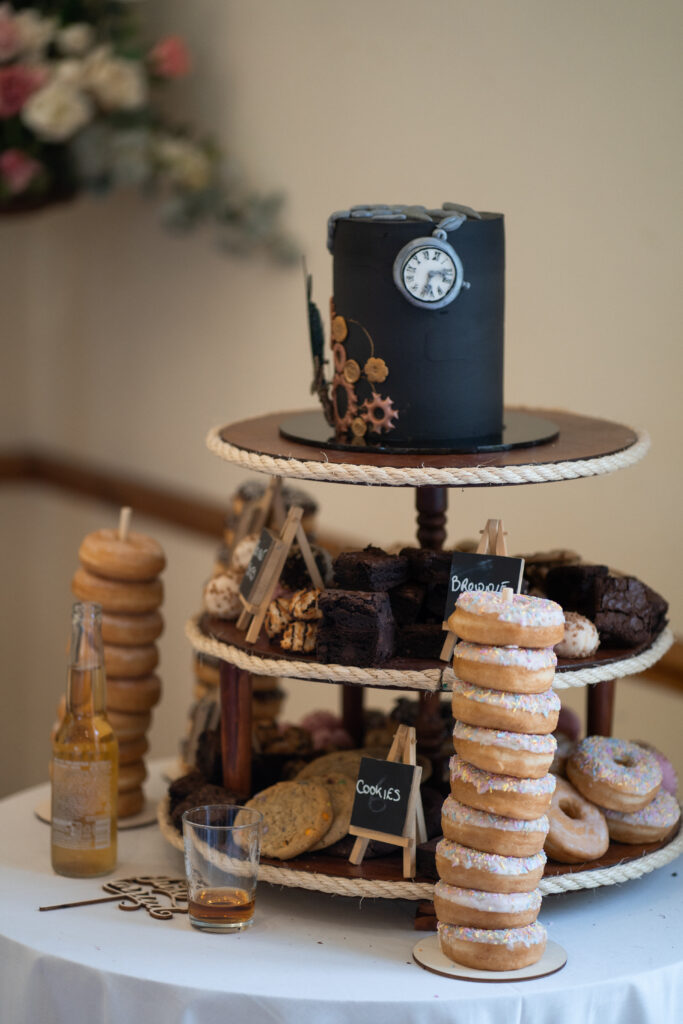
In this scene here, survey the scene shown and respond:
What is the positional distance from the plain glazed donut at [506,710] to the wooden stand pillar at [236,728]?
43 centimetres

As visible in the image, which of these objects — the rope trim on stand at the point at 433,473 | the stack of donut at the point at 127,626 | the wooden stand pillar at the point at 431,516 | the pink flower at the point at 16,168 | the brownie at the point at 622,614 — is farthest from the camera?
the pink flower at the point at 16,168

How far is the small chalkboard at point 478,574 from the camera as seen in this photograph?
1620mm

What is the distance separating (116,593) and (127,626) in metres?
0.05

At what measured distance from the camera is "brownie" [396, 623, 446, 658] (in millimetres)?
1676

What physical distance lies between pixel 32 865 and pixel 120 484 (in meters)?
1.95

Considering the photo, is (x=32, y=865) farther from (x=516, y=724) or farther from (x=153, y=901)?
(x=516, y=724)

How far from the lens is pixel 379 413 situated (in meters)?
1.70

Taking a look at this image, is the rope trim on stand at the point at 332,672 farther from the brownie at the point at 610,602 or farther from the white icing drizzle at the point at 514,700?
the brownie at the point at 610,602

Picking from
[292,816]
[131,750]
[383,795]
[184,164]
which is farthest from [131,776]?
[184,164]

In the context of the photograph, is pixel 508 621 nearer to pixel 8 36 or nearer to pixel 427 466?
pixel 427 466

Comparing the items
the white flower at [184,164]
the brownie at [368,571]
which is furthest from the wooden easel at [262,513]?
the white flower at [184,164]

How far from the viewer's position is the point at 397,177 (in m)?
2.71

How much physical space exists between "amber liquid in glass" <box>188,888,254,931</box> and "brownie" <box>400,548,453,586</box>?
46 centimetres

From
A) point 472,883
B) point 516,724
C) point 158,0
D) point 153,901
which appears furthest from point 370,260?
point 158,0
